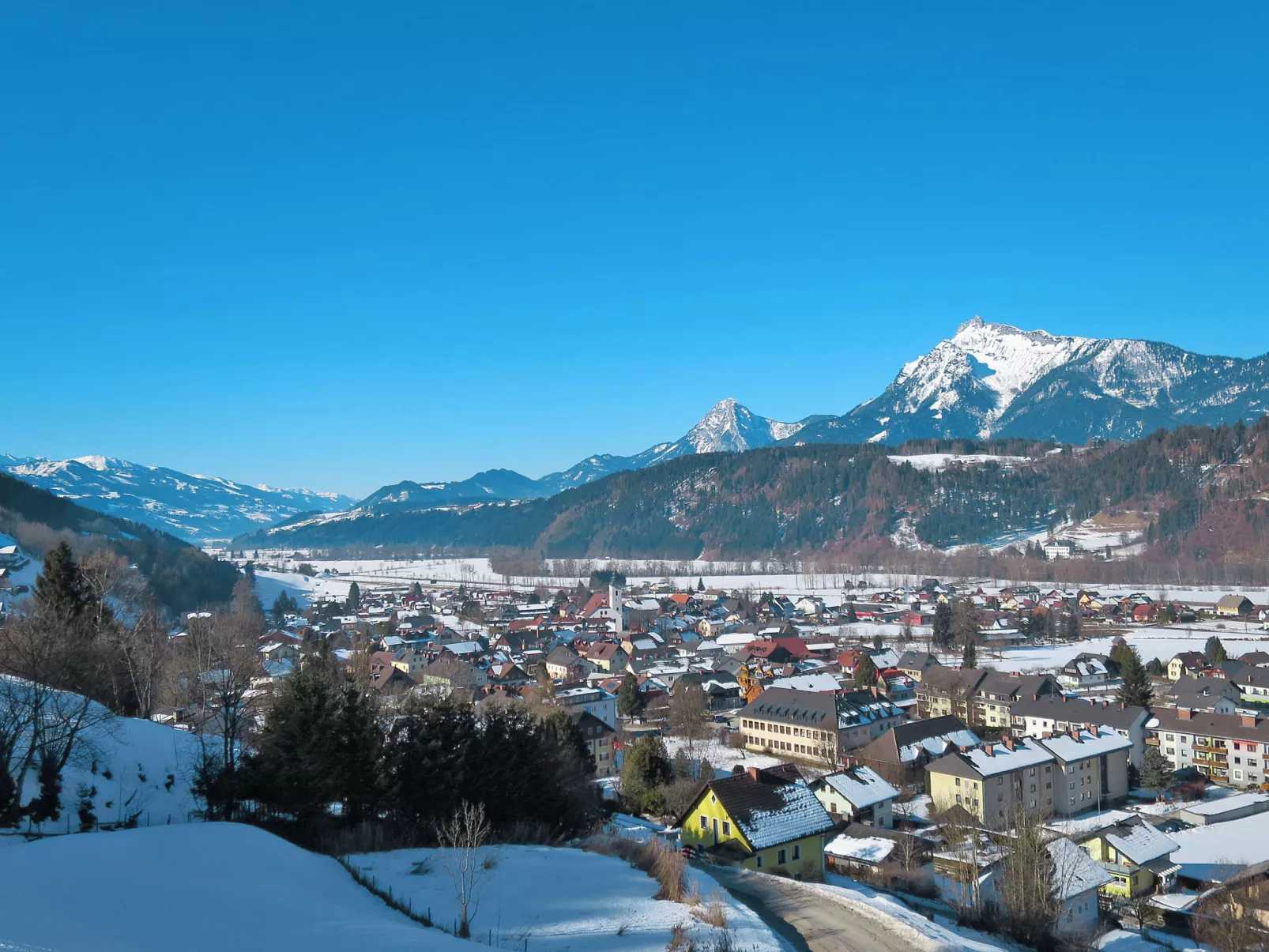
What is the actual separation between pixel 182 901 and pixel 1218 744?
35.2m

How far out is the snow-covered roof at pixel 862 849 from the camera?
20.0 meters

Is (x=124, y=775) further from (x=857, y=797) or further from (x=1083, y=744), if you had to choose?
(x=1083, y=744)

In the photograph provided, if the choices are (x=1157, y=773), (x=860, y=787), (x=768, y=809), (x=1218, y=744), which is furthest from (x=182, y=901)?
(x=1218, y=744)

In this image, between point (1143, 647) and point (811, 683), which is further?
point (1143, 647)

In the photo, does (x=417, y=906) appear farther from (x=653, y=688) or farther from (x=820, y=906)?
(x=653, y=688)

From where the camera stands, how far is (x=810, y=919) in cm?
1155

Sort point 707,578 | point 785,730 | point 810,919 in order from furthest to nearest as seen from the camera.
A: 1. point 707,578
2. point 785,730
3. point 810,919

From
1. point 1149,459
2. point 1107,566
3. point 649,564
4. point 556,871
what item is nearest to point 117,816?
point 556,871

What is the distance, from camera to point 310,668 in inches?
559

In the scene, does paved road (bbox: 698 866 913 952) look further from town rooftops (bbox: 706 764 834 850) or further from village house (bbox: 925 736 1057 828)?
village house (bbox: 925 736 1057 828)

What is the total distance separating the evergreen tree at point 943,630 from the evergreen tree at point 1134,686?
21.7 meters

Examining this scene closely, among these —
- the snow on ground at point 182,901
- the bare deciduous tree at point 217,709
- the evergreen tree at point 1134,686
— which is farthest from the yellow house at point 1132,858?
the bare deciduous tree at point 217,709

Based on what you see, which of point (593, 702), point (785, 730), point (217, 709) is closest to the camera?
point (217, 709)

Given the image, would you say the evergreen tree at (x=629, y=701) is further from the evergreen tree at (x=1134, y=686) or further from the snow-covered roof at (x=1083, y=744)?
the evergreen tree at (x=1134, y=686)
